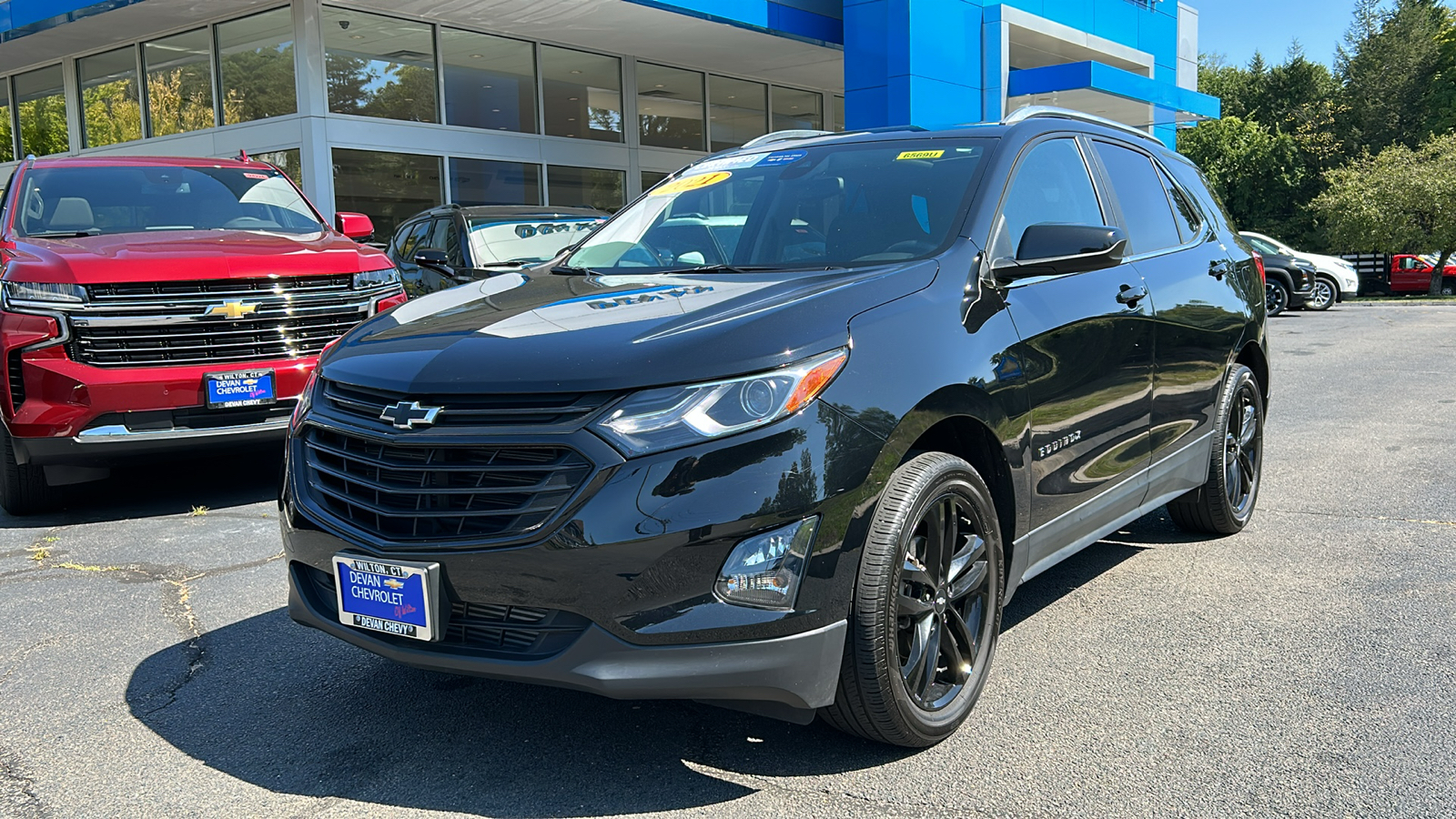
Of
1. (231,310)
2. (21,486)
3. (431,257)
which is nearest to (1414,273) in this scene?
(431,257)

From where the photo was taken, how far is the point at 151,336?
5.76 m

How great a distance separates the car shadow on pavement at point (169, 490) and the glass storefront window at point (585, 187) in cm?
1205

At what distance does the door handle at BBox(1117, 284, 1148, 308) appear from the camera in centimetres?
407

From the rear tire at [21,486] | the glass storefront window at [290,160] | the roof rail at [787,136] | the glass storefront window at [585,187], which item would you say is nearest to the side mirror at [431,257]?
the rear tire at [21,486]

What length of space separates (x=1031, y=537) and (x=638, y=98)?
18.7m

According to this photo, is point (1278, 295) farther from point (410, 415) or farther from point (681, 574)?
point (410, 415)

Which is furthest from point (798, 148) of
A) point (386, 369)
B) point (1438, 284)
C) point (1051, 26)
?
point (1438, 284)

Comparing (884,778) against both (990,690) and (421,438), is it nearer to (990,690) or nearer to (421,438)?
(990,690)

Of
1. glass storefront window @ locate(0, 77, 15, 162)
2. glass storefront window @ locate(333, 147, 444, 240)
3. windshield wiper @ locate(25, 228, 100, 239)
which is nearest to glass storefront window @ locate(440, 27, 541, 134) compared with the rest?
glass storefront window @ locate(333, 147, 444, 240)

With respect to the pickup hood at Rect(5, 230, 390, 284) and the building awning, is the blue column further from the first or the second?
the pickup hood at Rect(5, 230, 390, 284)

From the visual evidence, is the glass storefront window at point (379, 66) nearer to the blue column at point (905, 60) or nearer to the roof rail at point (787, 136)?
the blue column at point (905, 60)

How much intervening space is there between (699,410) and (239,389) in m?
4.03

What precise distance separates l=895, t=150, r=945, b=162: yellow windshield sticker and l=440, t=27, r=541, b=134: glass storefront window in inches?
587

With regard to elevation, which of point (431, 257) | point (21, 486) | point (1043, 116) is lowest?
point (21, 486)
